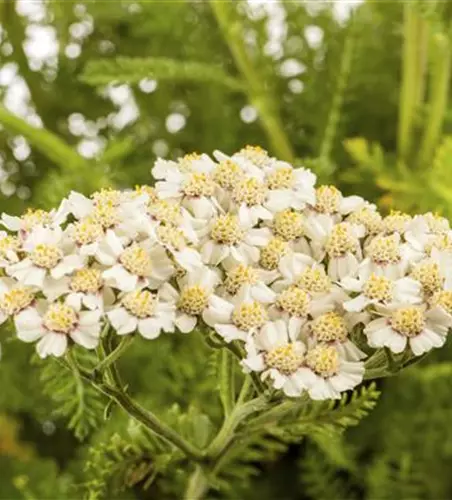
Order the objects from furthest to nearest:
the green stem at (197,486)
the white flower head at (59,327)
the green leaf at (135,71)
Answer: the green leaf at (135,71), the green stem at (197,486), the white flower head at (59,327)

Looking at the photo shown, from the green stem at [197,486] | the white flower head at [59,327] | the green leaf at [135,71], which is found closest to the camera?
the white flower head at [59,327]

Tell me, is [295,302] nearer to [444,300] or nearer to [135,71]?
[444,300]

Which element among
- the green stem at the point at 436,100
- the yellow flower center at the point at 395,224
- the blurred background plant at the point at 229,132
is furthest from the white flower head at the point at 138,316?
the green stem at the point at 436,100

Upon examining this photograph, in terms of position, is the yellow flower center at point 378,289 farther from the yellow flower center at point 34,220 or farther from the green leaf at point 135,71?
the green leaf at point 135,71

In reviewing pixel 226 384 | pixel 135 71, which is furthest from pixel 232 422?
pixel 135 71

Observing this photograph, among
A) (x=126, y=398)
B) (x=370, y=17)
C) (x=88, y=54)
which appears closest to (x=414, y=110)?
(x=370, y=17)

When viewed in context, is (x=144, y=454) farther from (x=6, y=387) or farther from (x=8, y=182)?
(x=8, y=182)

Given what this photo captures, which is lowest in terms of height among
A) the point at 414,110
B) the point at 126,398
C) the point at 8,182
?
the point at 126,398
